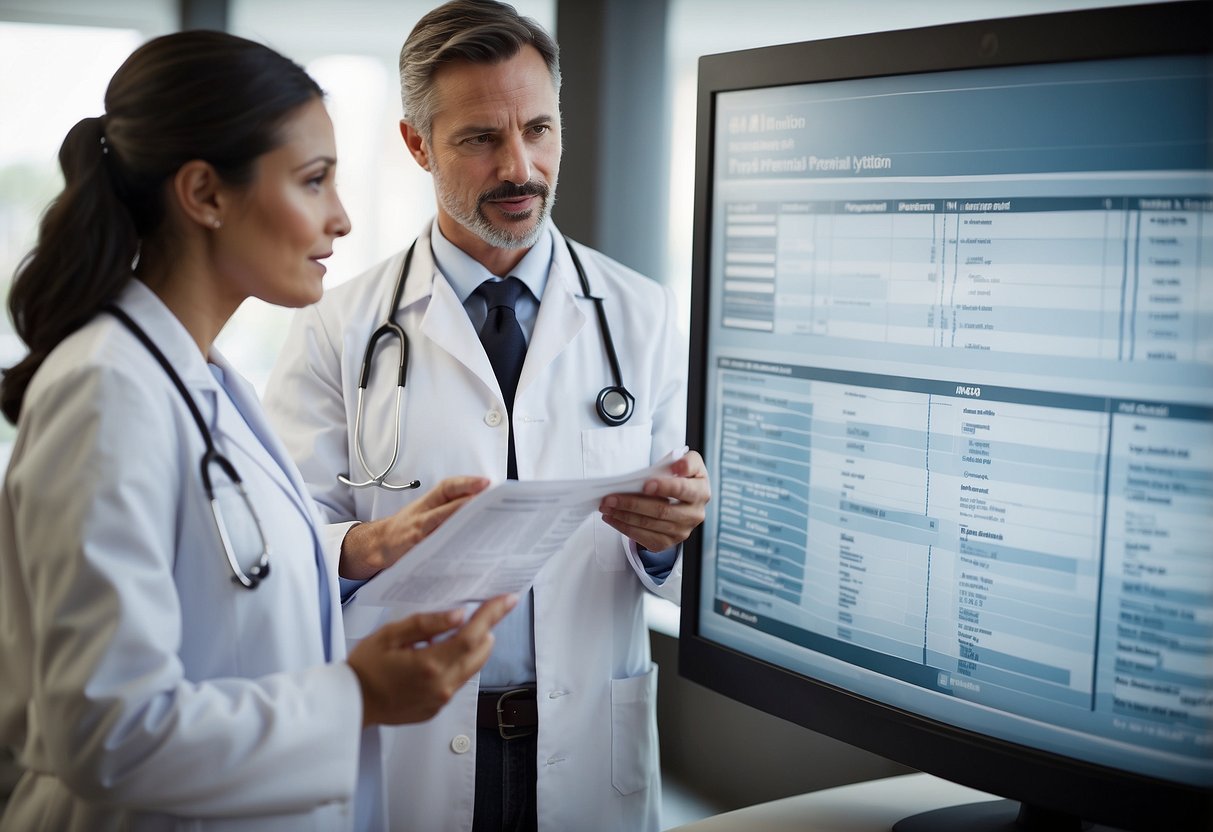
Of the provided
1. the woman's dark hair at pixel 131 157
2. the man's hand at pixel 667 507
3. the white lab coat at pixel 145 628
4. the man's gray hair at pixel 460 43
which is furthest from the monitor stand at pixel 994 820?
the man's gray hair at pixel 460 43

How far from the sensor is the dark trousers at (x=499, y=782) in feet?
4.83

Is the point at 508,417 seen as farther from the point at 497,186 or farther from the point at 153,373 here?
the point at 153,373

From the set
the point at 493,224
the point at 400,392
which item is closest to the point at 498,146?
the point at 493,224

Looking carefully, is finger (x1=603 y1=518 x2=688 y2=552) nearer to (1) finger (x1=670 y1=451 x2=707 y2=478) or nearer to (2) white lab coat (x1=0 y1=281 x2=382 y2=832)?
(1) finger (x1=670 y1=451 x2=707 y2=478)

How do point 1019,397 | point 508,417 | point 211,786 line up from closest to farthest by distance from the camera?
point 211,786 → point 1019,397 → point 508,417

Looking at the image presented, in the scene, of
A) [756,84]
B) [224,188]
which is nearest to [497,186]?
[756,84]

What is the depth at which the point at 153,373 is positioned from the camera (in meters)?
0.94

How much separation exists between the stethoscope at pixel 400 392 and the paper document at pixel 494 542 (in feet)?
1.35

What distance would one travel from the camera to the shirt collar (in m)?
1.59

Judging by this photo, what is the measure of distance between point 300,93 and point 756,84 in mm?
495

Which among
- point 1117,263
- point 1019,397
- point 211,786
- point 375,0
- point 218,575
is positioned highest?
point 375,0

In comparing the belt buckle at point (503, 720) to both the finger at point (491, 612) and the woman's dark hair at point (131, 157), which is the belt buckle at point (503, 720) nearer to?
the finger at point (491, 612)

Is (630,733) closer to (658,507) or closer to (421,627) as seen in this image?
(658,507)

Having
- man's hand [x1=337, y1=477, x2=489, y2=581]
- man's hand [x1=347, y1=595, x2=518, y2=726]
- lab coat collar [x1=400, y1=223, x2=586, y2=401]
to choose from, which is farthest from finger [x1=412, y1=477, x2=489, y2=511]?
lab coat collar [x1=400, y1=223, x2=586, y2=401]
